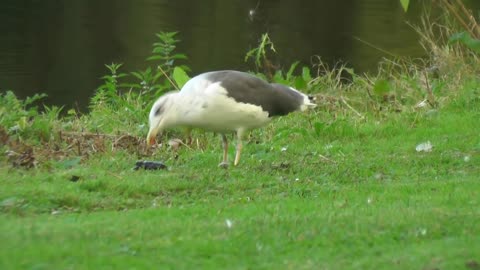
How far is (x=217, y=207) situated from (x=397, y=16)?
1917 cm

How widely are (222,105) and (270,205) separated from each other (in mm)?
1700

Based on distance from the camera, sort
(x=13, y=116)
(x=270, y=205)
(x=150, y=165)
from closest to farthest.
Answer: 1. (x=270, y=205)
2. (x=150, y=165)
3. (x=13, y=116)

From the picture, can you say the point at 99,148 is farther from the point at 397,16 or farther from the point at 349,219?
the point at 397,16

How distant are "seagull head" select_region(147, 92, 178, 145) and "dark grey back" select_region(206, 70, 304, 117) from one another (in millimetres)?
448

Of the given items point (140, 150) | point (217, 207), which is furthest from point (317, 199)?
point (140, 150)

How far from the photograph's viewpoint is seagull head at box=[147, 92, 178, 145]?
9.45 metres

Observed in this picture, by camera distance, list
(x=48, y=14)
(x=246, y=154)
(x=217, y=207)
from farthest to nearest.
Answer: (x=48, y=14) < (x=246, y=154) < (x=217, y=207)

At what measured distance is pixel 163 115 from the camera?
9.52 metres

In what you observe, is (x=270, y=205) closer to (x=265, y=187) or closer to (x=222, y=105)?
(x=265, y=187)

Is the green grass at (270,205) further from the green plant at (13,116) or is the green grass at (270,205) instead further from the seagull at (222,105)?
the green plant at (13,116)

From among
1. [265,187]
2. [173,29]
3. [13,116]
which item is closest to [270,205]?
[265,187]

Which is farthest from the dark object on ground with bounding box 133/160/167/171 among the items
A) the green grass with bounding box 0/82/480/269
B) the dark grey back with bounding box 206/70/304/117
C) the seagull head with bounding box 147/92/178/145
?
the dark grey back with bounding box 206/70/304/117

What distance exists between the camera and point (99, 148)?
35.2 feet

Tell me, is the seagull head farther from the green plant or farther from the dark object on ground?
the green plant
